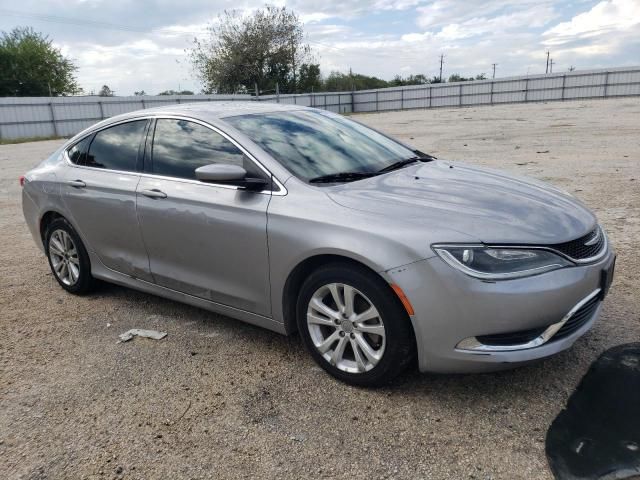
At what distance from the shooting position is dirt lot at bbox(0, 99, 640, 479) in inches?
96.5

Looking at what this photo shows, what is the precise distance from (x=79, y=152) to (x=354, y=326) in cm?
306

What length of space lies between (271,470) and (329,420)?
1.46 ft

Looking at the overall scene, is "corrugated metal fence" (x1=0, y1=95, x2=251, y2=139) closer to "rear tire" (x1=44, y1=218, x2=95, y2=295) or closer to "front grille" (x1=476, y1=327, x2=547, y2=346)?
"rear tire" (x1=44, y1=218, x2=95, y2=295)

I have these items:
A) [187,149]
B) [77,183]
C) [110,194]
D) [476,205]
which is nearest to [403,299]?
[476,205]

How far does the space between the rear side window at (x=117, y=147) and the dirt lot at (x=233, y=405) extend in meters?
1.19

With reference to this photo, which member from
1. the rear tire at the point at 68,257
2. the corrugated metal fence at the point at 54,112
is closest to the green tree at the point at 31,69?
the corrugated metal fence at the point at 54,112

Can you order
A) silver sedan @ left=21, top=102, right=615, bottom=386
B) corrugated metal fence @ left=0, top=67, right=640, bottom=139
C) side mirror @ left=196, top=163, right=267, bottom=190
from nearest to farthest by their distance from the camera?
1. silver sedan @ left=21, top=102, right=615, bottom=386
2. side mirror @ left=196, top=163, right=267, bottom=190
3. corrugated metal fence @ left=0, top=67, right=640, bottom=139

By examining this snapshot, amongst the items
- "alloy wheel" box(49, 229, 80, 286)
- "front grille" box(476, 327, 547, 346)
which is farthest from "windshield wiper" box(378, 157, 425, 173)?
"alloy wheel" box(49, 229, 80, 286)

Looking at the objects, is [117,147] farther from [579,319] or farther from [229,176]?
[579,319]

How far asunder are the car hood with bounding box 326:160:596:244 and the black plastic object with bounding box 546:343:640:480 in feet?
2.72

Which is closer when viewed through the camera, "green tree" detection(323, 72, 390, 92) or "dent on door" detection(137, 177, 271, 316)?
"dent on door" detection(137, 177, 271, 316)

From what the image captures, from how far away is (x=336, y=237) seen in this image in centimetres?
281

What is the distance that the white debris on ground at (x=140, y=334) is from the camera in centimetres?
382

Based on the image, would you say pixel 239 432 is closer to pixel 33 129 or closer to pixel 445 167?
pixel 445 167
